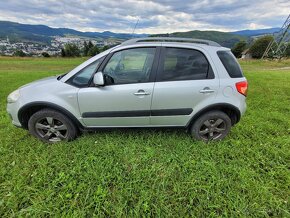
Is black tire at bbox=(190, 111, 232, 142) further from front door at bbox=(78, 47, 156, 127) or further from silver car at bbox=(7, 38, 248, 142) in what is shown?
front door at bbox=(78, 47, 156, 127)

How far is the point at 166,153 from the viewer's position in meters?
3.05

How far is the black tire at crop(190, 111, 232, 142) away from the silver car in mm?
24

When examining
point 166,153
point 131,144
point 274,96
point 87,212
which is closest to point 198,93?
point 166,153

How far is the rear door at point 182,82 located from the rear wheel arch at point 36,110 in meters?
1.33

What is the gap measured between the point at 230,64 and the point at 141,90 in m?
1.55

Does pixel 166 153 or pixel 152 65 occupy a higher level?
pixel 152 65

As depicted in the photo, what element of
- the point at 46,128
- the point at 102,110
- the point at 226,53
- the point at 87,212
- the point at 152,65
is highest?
the point at 226,53

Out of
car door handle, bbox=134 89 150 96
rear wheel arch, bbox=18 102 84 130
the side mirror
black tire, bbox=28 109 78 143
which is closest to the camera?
the side mirror

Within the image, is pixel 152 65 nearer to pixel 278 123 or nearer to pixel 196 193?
pixel 196 193

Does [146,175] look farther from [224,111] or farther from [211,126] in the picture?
[224,111]

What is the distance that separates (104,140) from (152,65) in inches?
61.6

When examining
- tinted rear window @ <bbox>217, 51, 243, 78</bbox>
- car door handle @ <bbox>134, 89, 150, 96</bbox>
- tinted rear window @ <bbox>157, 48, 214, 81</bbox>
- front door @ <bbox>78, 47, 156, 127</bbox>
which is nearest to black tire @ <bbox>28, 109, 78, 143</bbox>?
front door @ <bbox>78, 47, 156, 127</bbox>

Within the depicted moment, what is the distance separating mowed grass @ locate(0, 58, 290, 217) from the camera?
2.10m

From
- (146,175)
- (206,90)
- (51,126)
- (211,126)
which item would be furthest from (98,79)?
(211,126)
